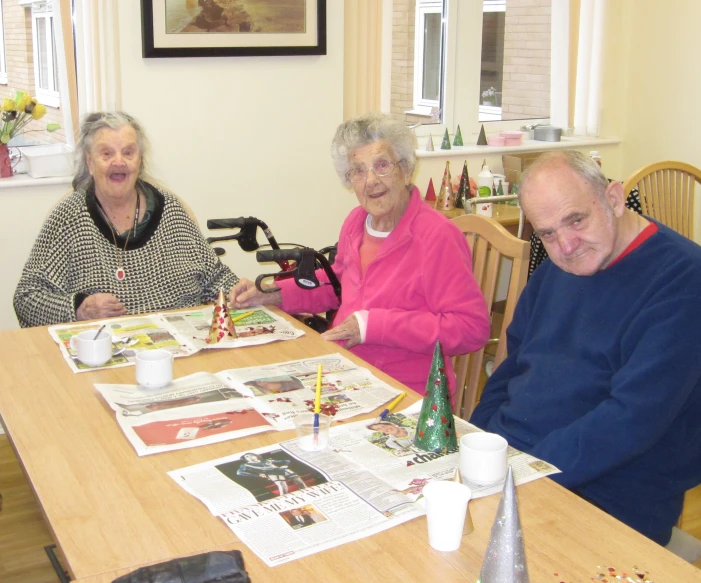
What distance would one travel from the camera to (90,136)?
2504mm

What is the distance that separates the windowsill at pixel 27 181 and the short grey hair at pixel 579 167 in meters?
2.09

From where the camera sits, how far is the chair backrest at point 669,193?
3.17 meters

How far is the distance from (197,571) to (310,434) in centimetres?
45

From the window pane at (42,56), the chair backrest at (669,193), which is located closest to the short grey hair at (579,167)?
the chair backrest at (669,193)

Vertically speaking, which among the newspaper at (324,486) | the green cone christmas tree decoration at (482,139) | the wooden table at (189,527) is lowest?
the wooden table at (189,527)

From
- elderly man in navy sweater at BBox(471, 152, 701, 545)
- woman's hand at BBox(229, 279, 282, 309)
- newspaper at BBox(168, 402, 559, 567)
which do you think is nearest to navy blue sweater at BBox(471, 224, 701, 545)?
elderly man in navy sweater at BBox(471, 152, 701, 545)

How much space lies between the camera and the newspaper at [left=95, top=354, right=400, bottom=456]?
1.55 metres

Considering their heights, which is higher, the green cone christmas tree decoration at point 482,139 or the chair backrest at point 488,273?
the green cone christmas tree decoration at point 482,139

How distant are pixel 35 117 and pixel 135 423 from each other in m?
1.93

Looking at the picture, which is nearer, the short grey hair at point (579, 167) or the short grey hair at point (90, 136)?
the short grey hair at point (579, 167)

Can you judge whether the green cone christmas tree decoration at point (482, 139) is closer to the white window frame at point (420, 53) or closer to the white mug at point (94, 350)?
the white window frame at point (420, 53)

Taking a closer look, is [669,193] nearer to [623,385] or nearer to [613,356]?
[613,356]

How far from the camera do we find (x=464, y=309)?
2037 millimetres

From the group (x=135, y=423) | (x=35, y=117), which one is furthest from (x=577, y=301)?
(x=35, y=117)
